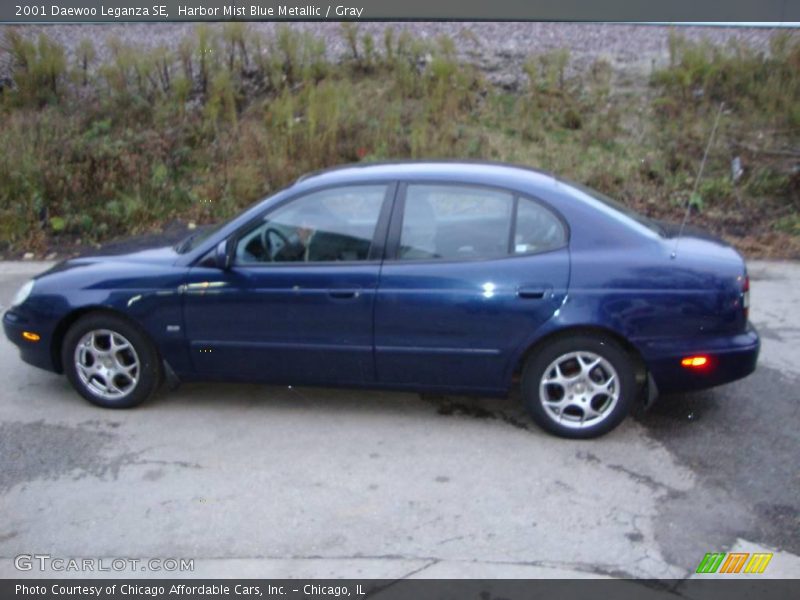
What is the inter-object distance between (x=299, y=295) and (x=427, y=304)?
734 millimetres

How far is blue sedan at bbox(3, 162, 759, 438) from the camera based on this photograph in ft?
A: 16.7

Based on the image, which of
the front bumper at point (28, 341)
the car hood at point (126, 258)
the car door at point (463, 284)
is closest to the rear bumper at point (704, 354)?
the car door at point (463, 284)

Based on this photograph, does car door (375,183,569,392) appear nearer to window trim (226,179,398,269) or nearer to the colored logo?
window trim (226,179,398,269)

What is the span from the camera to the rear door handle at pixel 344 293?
17.3 ft

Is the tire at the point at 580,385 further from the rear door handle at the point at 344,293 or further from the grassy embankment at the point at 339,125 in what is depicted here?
the grassy embankment at the point at 339,125

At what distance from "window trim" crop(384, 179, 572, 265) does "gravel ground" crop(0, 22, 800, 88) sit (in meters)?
7.54

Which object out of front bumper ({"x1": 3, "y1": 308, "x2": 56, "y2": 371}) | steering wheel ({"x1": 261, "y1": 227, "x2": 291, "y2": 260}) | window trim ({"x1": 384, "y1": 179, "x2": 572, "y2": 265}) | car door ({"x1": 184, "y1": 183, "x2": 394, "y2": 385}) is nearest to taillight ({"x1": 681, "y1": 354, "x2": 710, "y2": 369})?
window trim ({"x1": 384, "y1": 179, "x2": 572, "y2": 265})

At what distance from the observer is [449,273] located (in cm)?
521

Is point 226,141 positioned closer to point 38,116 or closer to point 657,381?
point 38,116

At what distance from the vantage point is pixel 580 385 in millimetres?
5207

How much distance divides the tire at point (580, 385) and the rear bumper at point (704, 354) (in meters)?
0.15

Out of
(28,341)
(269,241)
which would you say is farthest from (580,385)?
(28,341)

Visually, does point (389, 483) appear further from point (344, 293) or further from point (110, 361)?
point (110, 361)
